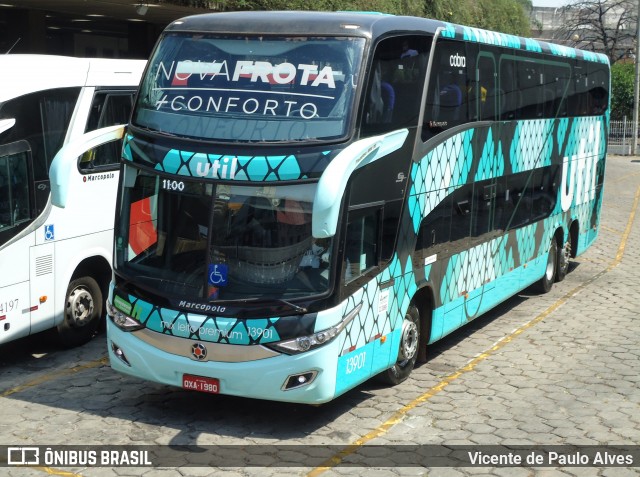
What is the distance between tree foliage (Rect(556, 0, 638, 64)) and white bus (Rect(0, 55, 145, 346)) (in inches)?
2282

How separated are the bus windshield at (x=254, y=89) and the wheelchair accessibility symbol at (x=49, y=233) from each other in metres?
2.40

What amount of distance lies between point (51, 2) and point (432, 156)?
35.5ft

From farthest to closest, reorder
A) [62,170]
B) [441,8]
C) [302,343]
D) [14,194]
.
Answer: [441,8]
[14,194]
[62,170]
[302,343]

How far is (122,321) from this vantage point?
920 centimetres

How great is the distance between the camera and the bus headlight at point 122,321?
907 centimetres

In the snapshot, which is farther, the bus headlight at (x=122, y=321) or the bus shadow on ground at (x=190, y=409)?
the bus headlight at (x=122, y=321)

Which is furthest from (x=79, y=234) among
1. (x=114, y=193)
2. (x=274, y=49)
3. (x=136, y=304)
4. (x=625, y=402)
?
(x=625, y=402)

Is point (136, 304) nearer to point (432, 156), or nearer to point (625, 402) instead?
point (432, 156)

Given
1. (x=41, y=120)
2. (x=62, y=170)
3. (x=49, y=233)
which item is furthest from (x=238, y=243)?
(x=41, y=120)

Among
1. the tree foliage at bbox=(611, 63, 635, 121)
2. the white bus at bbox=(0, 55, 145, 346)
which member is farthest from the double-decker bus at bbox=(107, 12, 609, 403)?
the tree foliage at bbox=(611, 63, 635, 121)

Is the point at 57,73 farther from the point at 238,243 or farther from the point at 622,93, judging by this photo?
the point at 622,93

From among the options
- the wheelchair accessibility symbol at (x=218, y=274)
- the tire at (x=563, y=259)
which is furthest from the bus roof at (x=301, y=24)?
the tire at (x=563, y=259)

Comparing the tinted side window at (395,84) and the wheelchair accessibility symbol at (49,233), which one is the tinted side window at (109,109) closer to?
the wheelchair accessibility symbol at (49,233)

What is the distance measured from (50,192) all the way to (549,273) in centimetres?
844
